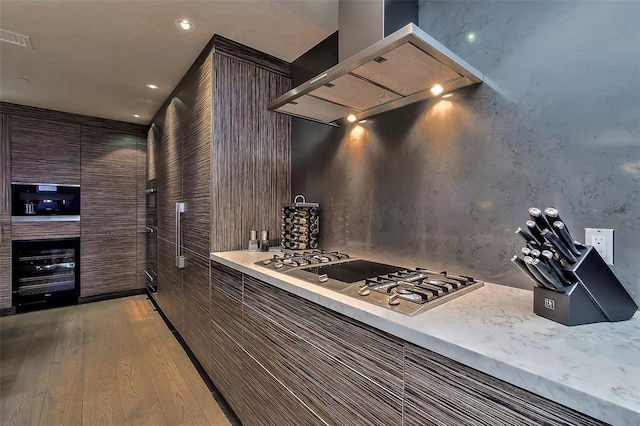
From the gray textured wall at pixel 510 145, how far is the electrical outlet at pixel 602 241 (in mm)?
20

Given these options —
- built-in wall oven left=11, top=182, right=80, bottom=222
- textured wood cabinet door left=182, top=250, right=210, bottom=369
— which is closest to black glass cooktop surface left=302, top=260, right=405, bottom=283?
textured wood cabinet door left=182, top=250, right=210, bottom=369

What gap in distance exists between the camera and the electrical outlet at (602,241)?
98cm

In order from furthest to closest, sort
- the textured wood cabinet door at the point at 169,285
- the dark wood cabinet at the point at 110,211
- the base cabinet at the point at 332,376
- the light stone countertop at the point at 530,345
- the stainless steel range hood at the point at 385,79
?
the dark wood cabinet at the point at 110,211 < the textured wood cabinet door at the point at 169,285 < the stainless steel range hood at the point at 385,79 < the base cabinet at the point at 332,376 < the light stone countertop at the point at 530,345

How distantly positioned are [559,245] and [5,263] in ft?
16.6

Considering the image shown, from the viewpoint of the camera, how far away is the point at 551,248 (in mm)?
847

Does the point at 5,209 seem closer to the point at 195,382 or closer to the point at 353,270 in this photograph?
the point at 195,382

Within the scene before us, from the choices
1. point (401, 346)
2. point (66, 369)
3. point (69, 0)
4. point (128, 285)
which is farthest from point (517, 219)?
point (128, 285)

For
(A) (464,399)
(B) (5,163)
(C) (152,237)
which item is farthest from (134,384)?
(B) (5,163)

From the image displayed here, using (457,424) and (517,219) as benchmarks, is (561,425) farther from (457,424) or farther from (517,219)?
(517,219)

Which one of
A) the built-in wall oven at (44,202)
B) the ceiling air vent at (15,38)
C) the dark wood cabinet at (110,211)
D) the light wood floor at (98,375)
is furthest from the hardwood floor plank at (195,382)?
the ceiling air vent at (15,38)

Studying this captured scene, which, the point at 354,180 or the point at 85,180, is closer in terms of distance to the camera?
the point at 354,180

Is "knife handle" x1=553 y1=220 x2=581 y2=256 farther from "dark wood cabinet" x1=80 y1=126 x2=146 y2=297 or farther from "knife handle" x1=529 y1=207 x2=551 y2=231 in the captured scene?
"dark wood cabinet" x1=80 y1=126 x2=146 y2=297

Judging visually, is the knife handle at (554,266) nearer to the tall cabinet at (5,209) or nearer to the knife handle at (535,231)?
the knife handle at (535,231)

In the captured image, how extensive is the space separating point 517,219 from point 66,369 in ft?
10.6
